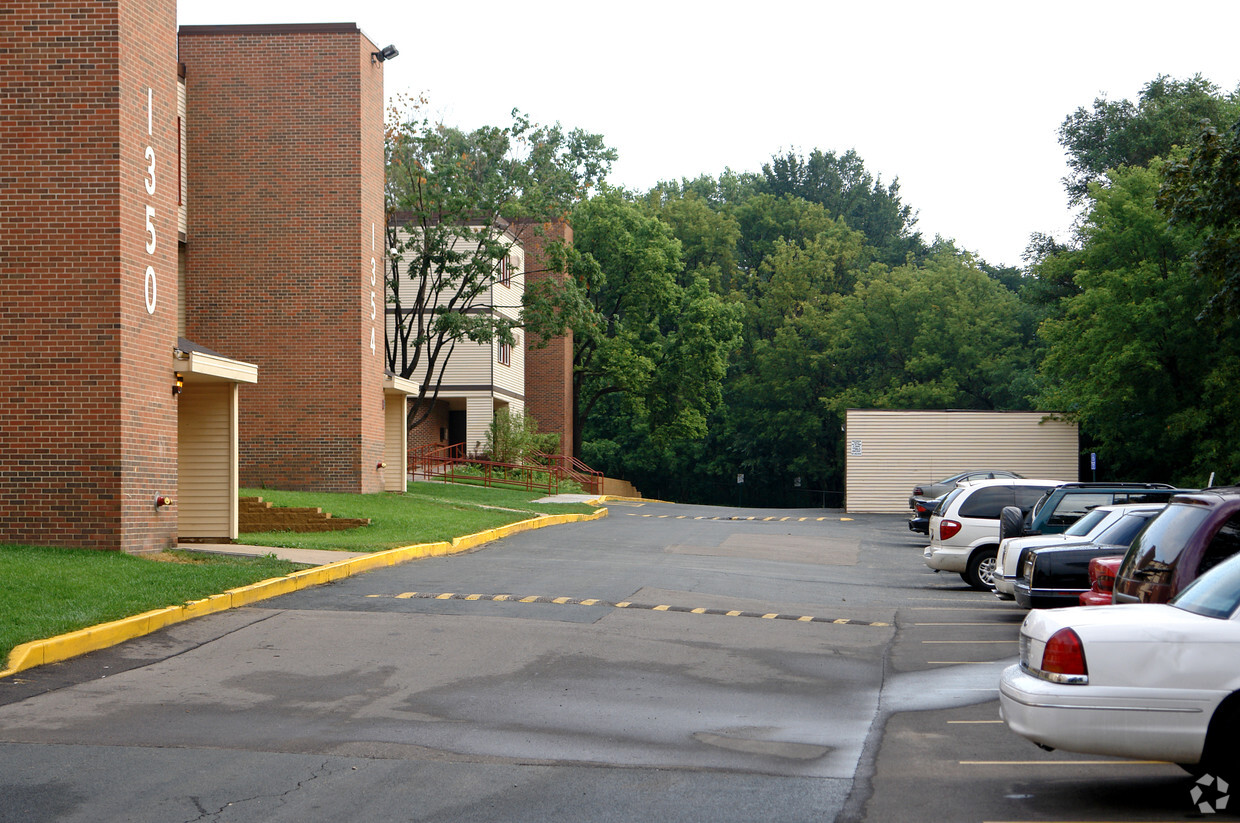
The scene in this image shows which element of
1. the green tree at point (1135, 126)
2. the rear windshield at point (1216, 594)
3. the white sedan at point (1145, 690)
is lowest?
the white sedan at point (1145, 690)

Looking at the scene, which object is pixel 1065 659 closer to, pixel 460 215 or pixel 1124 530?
pixel 1124 530

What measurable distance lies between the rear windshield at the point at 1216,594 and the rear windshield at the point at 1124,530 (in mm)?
6376

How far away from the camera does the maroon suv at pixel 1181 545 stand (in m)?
8.09

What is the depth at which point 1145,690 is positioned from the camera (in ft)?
20.2

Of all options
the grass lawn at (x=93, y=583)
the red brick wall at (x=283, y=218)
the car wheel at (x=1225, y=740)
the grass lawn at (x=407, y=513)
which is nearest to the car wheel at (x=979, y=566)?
the grass lawn at (x=407, y=513)

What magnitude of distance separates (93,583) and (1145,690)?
1113 centimetres

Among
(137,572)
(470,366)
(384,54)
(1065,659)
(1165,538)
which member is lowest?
(137,572)

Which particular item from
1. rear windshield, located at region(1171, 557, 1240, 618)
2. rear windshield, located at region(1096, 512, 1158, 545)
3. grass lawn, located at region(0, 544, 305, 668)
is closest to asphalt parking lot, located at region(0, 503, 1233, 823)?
grass lawn, located at region(0, 544, 305, 668)

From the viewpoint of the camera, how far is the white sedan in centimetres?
611

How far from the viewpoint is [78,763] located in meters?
7.27

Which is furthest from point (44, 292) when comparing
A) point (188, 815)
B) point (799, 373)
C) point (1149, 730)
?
point (799, 373)

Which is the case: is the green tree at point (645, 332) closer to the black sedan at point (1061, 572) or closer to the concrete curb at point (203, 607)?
the concrete curb at point (203, 607)

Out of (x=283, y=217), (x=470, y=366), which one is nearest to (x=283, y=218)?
(x=283, y=217)

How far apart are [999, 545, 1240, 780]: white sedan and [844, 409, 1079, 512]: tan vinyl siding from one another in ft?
119
